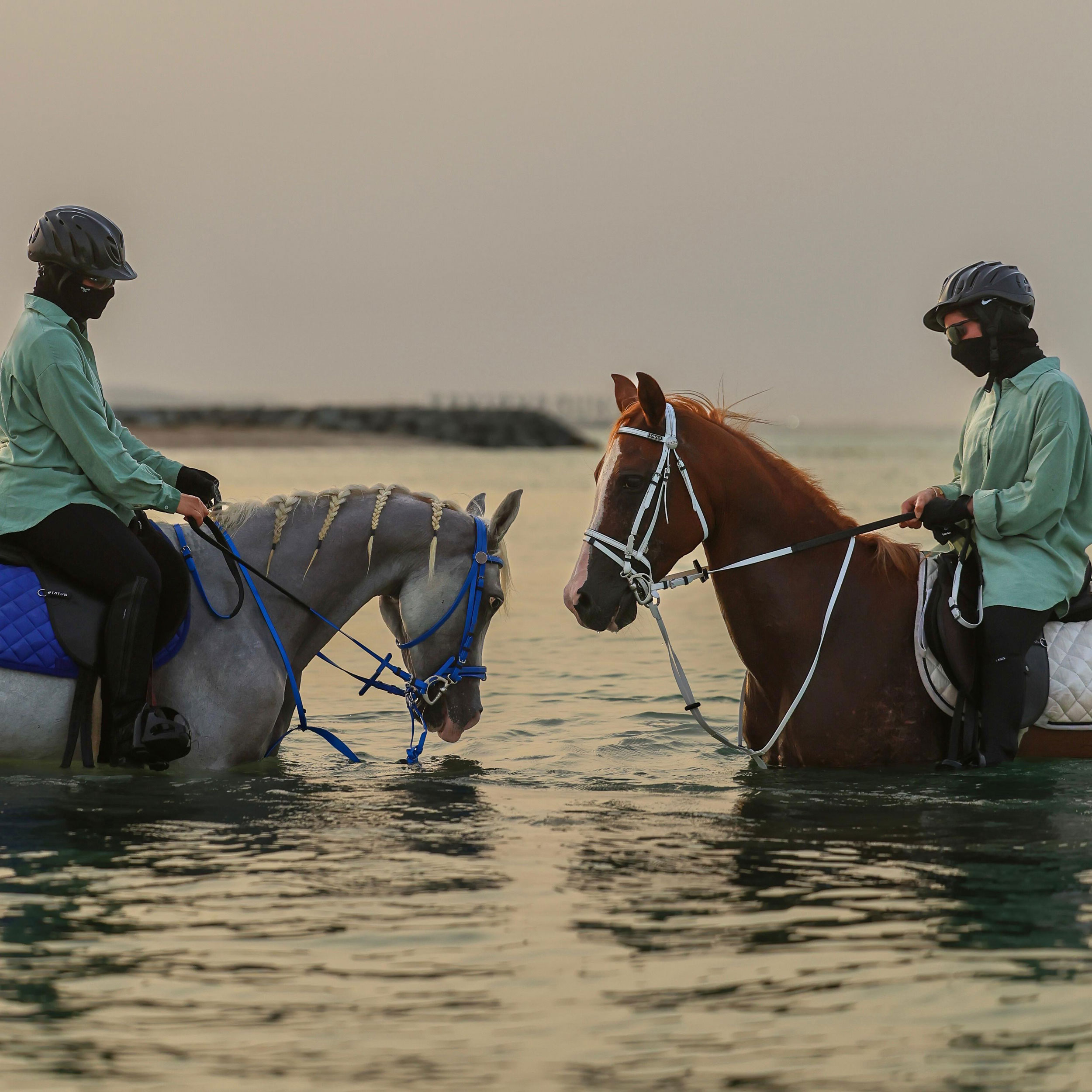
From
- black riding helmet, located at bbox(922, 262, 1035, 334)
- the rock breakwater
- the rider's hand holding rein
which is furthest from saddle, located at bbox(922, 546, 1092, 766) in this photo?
the rock breakwater

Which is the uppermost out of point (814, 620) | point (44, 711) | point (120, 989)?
point (814, 620)

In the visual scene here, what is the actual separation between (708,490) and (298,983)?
276 centimetres

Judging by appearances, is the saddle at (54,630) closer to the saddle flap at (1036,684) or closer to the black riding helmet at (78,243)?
the black riding helmet at (78,243)

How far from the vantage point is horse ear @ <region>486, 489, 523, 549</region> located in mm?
6238

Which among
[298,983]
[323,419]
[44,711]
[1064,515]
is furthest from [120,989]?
[323,419]

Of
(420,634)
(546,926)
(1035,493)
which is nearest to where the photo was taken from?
(546,926)

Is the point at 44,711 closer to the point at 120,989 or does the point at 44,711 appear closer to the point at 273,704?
the point at 273,704

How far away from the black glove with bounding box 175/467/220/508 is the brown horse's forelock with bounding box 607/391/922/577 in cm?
172

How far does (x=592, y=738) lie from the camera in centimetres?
820

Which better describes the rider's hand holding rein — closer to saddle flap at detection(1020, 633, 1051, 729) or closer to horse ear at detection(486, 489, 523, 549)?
horse ear at detection(486, 489, 523, 549)

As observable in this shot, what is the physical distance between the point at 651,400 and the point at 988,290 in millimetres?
1429

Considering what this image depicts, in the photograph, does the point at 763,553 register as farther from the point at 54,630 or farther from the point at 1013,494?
the point at 54,630

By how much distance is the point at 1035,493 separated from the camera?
5453mm

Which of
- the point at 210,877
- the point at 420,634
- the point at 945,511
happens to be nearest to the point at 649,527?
the point at 945,511
